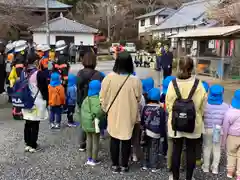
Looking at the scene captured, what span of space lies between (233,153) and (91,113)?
6.17 feet

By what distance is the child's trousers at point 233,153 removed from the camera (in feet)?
11.7

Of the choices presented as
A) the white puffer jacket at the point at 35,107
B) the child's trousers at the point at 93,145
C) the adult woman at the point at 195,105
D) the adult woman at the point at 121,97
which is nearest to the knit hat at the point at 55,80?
the white puffer jacket at the point at 35,107

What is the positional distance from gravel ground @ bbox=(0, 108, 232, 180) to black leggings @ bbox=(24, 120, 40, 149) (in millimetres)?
168

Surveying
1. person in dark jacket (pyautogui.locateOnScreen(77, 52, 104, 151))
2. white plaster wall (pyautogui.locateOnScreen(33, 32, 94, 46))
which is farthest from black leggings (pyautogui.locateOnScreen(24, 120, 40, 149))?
white plaster wall (pyautogui.locateOnScreen(33, 32, 94, 46))

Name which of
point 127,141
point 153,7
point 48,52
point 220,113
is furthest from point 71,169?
point 153,7

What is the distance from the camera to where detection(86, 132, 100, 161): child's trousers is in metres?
3.96

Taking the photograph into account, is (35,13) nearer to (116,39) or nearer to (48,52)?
(116,39)

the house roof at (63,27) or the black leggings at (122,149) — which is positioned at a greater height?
the house roof at (63,27)

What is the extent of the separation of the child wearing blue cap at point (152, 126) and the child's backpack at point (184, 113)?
53cm

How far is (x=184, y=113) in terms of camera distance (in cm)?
311

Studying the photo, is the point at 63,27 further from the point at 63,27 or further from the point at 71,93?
the point at 71,93

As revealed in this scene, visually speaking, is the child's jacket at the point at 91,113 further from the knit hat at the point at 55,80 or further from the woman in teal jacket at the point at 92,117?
the knit hat at the point at 55,80

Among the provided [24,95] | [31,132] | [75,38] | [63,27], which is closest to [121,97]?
[24,95]

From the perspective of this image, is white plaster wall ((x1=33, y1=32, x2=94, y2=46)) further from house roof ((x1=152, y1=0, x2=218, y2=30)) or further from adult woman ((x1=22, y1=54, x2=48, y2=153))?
adult woman ((x1=22, y1=54, x2=48, y2=153))
